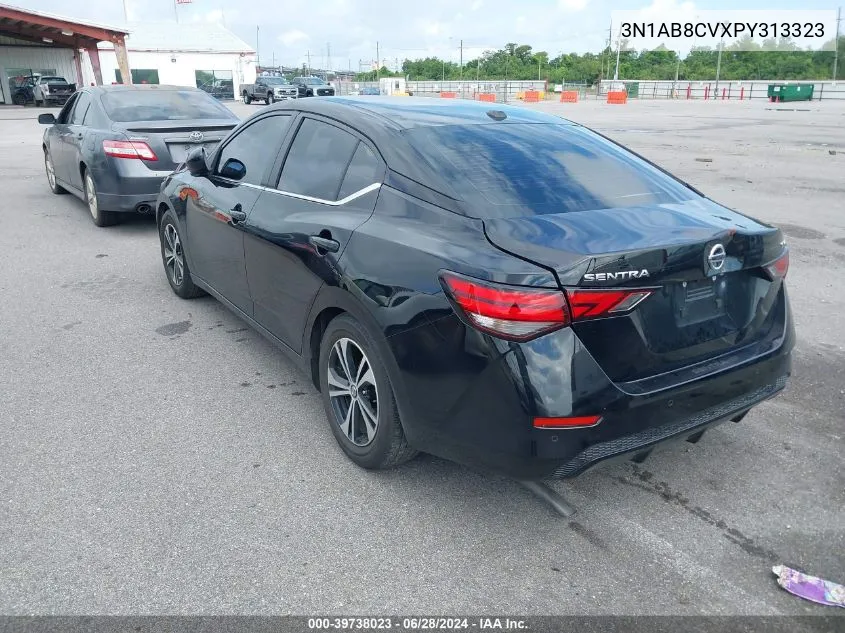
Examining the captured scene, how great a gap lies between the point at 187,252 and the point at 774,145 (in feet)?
56.8

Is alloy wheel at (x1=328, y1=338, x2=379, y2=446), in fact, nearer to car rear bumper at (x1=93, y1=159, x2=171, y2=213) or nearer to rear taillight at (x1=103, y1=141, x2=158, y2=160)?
car rear bumper at (x1=93, y1=159, x2=171, y2=213)

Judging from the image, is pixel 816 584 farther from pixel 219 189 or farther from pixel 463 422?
pixel 219 189

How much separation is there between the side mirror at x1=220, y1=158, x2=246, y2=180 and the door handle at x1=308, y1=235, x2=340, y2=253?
4.15ft

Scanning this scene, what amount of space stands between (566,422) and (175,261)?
4251 millimetres

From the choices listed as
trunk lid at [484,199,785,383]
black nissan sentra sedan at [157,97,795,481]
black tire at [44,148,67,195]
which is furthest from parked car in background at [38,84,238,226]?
trunk lid at [484,199,785,383]

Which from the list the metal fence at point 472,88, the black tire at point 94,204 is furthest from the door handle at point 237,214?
the metal fence at point 472,88

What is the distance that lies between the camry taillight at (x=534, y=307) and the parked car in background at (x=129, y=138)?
6.30m

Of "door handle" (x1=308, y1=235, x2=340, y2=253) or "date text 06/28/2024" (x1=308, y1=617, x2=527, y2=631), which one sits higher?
"door handle" (x1=308, y1=235, x2=340, y2=253)

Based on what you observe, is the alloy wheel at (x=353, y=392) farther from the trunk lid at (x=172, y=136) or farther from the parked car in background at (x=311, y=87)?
the parked car in background at (x=311, y=87)

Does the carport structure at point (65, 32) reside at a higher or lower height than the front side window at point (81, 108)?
higher

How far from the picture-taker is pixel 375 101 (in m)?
3.96

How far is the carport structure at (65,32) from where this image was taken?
34844mm

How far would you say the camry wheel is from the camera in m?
8.16

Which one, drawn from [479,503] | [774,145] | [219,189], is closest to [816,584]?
[479,503]
